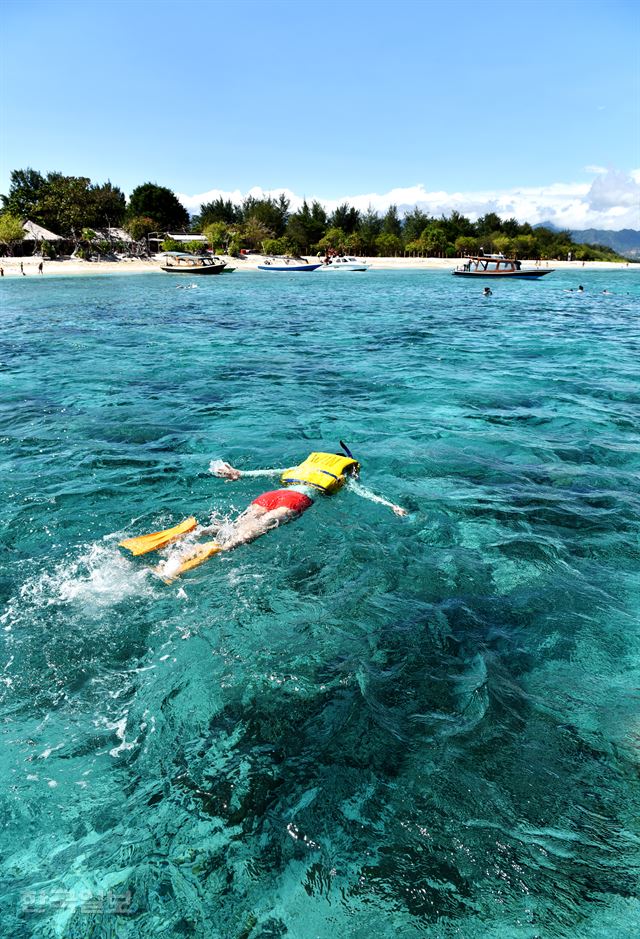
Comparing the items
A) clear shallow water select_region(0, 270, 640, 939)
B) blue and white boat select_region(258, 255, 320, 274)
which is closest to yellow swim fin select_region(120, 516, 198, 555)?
clear shallow water select_region(0, 270, 640, 939)

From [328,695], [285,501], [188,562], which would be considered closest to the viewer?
[328,695]

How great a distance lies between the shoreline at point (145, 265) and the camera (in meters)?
64.7

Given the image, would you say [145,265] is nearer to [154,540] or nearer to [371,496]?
[371,496]

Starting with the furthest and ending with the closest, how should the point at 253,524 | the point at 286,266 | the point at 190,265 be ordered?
the point at 286,266
the point at 190,265
the point at 253,524

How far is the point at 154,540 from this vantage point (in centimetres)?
690

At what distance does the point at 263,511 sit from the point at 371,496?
1828mm

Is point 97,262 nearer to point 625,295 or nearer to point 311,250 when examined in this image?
point 311,250

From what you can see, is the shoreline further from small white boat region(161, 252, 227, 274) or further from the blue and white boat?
the blue and white boat

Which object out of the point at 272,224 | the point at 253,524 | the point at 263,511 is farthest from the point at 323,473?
the point at 272,224

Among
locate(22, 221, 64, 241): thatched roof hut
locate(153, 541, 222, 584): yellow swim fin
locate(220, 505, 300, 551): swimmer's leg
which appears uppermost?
locate(22, 221, 64, 241): thatched roof hut

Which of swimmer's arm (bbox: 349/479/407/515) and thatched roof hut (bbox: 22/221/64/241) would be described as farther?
thatched roof hut (bbox: 22/221/64/241)

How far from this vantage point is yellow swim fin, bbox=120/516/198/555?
6.76 meters

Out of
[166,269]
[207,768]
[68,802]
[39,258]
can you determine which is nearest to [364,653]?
[207,768]

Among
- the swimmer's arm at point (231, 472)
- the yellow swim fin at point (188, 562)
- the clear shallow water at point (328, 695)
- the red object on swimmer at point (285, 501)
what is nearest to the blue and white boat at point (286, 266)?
the clear shallow water at point (328, 695)
